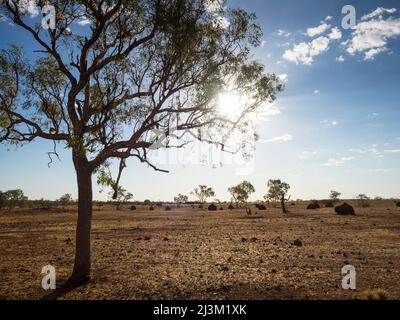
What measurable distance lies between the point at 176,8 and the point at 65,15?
15.0ft

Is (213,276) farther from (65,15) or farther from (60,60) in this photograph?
(65,15)

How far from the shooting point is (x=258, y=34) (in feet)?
52.7

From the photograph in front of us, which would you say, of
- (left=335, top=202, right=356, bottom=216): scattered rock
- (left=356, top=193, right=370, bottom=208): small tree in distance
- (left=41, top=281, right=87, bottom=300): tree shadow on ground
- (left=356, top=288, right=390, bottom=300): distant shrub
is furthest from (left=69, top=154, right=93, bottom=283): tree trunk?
(left=356, top=193, right=370, bottom=208): small tree in distance

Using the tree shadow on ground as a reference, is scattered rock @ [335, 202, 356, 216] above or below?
above

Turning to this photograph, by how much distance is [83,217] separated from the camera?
44.4 ft

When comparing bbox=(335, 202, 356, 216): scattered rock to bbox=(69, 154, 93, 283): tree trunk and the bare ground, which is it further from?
bbox=(69, 154, 93, 283): tree trunk

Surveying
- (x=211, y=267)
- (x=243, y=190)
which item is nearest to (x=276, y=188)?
(x=243, y=190)

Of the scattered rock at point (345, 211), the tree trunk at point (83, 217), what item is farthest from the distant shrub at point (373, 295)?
the scattered rock at point (345, 211)

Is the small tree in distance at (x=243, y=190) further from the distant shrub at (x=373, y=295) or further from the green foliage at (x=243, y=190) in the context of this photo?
the distant shrub at (x=373, y=295)

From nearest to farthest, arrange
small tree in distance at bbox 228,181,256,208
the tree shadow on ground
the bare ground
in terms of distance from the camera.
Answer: the tree shadow on ground → the bare ground → small tree in distance at bbox 228,181,256,208

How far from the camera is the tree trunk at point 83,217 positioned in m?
13.5

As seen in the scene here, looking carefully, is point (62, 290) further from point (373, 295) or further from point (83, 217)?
point (373, 295)

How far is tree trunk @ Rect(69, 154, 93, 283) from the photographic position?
13500mm
